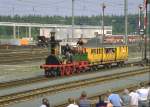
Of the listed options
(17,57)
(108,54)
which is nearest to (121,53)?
(108,54)

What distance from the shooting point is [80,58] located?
126 ft

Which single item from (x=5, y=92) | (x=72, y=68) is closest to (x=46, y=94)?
(x=5, y=92)

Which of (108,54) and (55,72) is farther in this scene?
(108,54)

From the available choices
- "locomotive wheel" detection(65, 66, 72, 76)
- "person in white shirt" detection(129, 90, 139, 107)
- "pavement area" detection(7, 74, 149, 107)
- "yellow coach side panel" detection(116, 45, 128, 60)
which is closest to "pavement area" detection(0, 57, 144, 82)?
"locomotive wheel" detection(65, 66, 72, 76)

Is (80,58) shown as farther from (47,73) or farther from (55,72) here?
(47,73)

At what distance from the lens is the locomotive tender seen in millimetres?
35719

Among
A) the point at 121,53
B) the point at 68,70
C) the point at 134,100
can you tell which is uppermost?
the point at 121,53

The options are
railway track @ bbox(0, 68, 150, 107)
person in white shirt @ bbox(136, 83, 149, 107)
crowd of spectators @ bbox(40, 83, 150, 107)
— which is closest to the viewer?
crowd of spectators @ bbox(40, 83, 150, 107)

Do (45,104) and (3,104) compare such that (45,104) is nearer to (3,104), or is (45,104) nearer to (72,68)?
(3,104)

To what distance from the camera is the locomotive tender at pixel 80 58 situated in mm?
35719

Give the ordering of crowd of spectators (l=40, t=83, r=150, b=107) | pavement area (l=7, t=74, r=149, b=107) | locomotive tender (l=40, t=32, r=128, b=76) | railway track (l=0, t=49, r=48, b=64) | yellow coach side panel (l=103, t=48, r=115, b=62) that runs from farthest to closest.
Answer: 1. railway track (l=0, t=49, r=48, b=64)
2. yellow coach side panel (l=103, t=48, r=115, b=62)
3. locomotive tender (l=40, t=32, r=128, b=76)
4. pavement area (l=7, t=74, r=149, b=107)
5. crowd of spectators (l=40, t=83, r=150, b=107)

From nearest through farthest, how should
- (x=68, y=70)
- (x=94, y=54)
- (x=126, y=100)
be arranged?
(x=126, y=100)
(x=68, y=70)
(x=94, y=54)

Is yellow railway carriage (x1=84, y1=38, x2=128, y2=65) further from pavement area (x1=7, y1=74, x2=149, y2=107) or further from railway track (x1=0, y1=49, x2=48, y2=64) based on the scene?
railway track (x1=0, y1=49, x2=48, y2=64)

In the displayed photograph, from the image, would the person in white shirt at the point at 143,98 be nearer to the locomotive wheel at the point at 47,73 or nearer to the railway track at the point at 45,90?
the railway track at the point at 45,90
